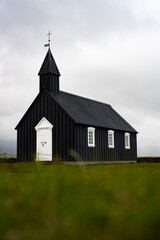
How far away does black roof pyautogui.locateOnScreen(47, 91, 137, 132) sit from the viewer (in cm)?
2574

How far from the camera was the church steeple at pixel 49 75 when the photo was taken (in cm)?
2650

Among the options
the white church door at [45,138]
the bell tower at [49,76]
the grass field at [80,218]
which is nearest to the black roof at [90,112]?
the bell tower at [49,76]

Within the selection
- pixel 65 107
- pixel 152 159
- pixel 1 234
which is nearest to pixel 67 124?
pixel 65 107

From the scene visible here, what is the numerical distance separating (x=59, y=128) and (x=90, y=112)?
5.12 metres

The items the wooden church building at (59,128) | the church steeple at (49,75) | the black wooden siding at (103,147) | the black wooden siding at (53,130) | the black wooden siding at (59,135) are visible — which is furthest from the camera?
the church steeple at (49,75)

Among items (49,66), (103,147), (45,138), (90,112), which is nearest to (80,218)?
(45,138)

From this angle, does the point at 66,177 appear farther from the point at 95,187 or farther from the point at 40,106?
the point at 40,106

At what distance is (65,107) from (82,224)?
23846 mm

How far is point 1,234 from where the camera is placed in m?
1.50

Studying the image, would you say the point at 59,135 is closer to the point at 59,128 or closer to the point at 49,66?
the point at 59,128

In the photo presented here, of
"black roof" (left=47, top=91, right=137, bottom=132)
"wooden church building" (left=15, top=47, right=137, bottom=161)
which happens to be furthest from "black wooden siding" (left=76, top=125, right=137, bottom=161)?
"black roof" (left=47, top=91, right=137, bottom=132)

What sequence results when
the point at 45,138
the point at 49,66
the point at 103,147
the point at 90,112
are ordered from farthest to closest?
the point at 90,112 < the point at 103,147 < the point at 49,66 < the point at 45,138

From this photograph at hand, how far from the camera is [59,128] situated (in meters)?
25.1

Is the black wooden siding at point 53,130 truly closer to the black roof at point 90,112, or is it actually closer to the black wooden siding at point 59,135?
the black wooden siding at point 59,135
